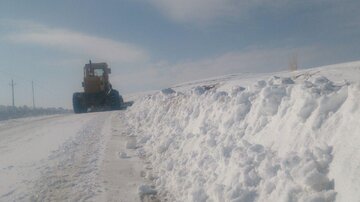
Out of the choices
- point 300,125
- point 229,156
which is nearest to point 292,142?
point 300,125

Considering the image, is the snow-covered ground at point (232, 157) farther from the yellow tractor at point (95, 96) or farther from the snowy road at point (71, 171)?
the yellow tractor at point (95, 96)

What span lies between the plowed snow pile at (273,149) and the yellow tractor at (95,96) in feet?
81.0

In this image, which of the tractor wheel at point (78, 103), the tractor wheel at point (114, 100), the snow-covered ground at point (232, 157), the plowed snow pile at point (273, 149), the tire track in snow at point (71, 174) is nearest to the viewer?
the plowed snow pile at point (273, 149)

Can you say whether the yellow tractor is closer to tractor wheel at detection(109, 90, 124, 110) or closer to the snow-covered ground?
tractor wheel at detection(109, 90, 124, 110)

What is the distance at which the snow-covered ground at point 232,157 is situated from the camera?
3938mm

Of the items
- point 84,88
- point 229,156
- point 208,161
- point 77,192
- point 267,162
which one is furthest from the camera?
point 84,88

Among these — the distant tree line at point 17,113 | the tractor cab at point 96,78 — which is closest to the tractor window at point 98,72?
the tractor cab at point 96,78

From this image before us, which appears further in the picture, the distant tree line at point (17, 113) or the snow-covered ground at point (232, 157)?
the distant tree line at point (17, 113)

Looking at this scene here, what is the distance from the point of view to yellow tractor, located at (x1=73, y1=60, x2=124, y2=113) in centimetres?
3172

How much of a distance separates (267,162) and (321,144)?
A: 720 millimetres

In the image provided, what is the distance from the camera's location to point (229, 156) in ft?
18.2

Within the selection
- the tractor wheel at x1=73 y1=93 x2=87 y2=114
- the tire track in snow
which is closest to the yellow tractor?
the tractor wheel at x1=73 y1=93 x2=87 y2=114

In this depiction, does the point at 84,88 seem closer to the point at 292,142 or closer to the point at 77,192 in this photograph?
the point at 77,192

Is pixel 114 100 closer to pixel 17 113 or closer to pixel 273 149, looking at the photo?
pixel 17 113
